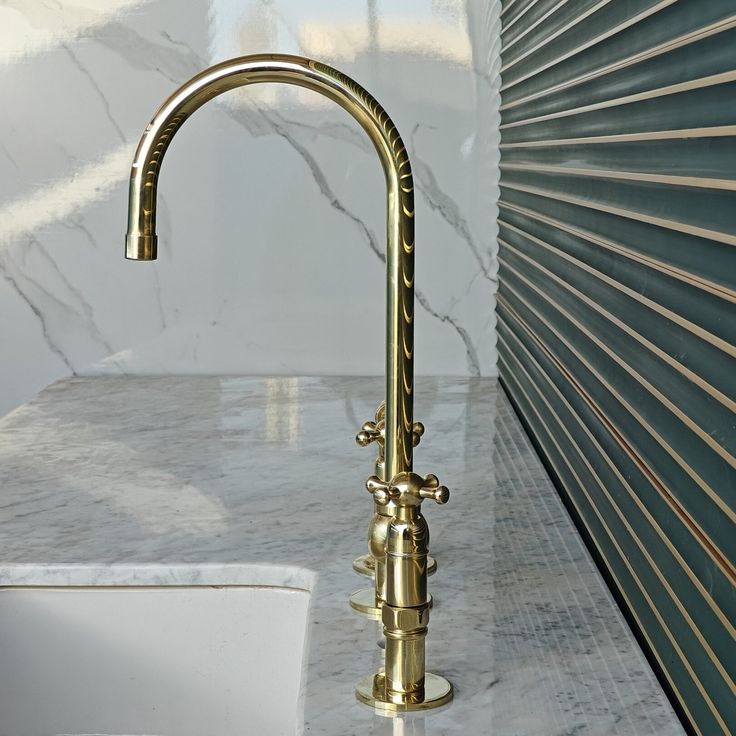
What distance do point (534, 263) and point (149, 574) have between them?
0.73 metres

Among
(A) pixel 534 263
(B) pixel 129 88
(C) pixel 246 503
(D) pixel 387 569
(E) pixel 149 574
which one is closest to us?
(D) pixel 387 569

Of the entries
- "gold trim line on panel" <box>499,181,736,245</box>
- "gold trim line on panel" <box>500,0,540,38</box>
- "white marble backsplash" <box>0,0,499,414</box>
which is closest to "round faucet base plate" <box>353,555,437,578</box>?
"gold trim line on panel" <box>499,181,736,245</box>

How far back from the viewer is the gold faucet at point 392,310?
69 cm

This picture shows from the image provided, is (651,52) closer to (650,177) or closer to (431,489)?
(650,177)

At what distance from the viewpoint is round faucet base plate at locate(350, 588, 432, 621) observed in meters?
0.90

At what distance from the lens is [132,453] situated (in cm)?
145

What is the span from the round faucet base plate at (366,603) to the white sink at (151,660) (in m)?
0.09

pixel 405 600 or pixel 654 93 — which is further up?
pixel 654 93

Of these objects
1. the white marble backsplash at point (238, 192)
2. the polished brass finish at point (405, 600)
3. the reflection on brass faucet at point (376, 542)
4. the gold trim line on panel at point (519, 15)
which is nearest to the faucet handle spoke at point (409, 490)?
the polished brass finish at point (405, 600)

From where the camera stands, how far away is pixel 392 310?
0.76m

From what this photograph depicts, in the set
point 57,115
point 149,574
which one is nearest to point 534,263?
point 149,574

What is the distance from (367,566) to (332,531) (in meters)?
0.15

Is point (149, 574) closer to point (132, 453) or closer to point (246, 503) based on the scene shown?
point (246, 503)

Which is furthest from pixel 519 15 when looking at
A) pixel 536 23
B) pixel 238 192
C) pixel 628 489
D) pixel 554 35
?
pixel 628 489
